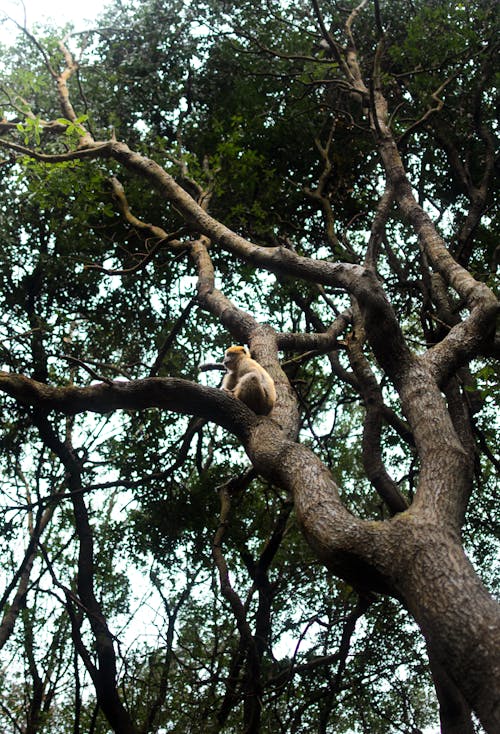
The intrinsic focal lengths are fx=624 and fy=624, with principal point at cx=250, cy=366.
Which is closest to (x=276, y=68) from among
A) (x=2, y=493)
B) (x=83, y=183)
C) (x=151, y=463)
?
(x=83, y=183)

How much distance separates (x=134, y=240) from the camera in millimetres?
11484

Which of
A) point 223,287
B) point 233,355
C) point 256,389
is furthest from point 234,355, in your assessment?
point 223,287

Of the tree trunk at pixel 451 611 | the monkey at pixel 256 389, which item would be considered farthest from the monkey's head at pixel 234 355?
the tree trunk at pixel 451 611

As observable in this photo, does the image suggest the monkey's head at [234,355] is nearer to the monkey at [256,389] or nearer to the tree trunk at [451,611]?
the monkey at [256,389]

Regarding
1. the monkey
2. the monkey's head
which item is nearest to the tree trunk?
the monkey

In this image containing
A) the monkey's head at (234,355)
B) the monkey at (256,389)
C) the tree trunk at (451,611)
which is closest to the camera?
the tree trunk at (451,611)

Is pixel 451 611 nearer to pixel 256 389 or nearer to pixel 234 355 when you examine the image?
pixel 256 389

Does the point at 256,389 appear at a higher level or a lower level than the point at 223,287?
lower

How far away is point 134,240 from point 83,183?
257cm

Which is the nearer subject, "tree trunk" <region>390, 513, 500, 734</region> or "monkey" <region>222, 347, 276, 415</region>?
"tree trunk" <region>390, 513, 500, 734</region>

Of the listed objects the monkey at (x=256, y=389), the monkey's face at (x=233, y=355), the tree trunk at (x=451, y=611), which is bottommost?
the tree trunk at (x=451, y=611)

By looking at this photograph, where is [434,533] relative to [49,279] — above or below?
below

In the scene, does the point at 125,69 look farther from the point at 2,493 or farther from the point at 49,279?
the point at 2,493

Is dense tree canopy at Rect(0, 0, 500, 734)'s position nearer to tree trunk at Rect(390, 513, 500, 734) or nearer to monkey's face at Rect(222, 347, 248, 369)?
monkey's face at Rect(222, 347, 248, 369)
